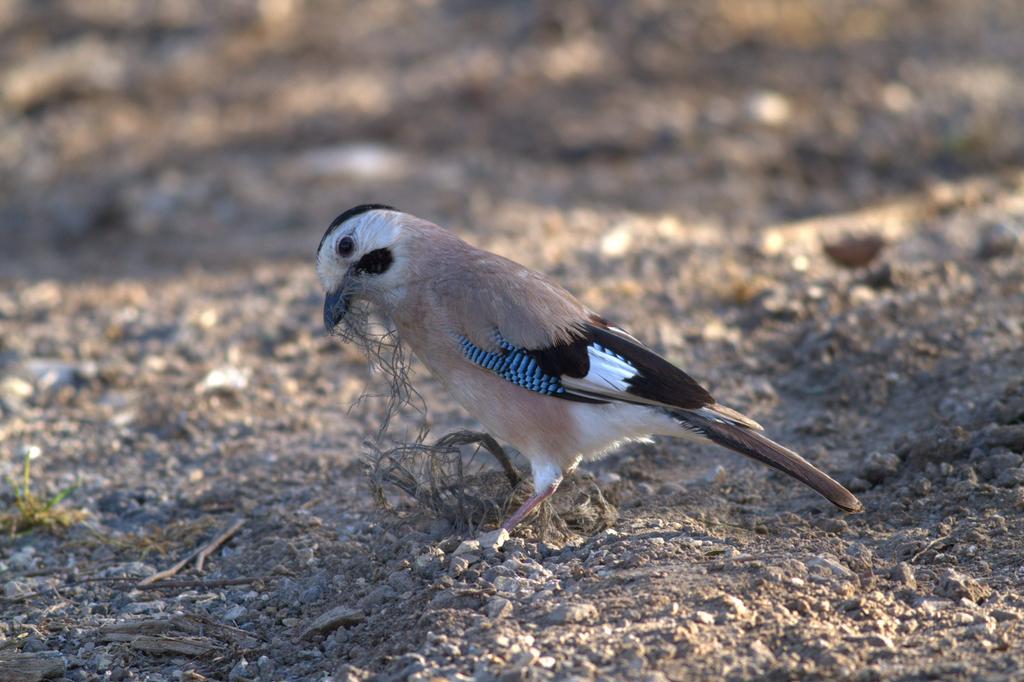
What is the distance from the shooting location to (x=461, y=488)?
5.27 metres

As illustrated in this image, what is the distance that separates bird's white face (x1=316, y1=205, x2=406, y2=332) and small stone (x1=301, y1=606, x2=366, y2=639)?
1350 millimetres

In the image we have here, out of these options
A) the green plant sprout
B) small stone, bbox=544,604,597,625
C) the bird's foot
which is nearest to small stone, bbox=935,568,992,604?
small stone, bbox=544,604,597,625

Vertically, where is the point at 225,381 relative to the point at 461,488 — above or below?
above

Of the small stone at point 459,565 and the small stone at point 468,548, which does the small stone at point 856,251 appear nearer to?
the small stone at point 468,548

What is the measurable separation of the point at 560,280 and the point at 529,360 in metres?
3.23

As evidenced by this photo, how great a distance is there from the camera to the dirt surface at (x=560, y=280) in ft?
14.7

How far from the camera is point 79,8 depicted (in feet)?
45.0

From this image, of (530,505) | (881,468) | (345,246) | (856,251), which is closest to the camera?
(530,505)

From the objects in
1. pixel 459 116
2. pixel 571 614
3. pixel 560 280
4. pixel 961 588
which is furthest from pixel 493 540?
pixel 459 116

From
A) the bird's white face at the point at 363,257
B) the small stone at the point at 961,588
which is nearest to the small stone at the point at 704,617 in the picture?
the small stone at the point at 961,588

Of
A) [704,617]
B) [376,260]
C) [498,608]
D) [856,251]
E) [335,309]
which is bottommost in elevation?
[498,608]

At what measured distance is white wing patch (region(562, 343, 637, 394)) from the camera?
16.8ft

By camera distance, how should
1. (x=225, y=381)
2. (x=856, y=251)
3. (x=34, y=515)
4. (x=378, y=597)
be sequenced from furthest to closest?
(x=856, y=251)
(x=225, y=381)
(x=34, y=515)
(x=378, y=597)

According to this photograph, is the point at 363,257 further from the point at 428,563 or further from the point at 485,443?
the point at 428,563
